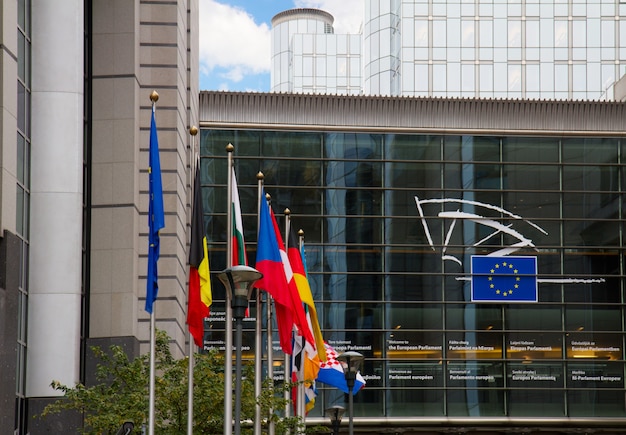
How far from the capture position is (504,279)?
63688mm

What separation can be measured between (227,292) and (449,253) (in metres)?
36.5

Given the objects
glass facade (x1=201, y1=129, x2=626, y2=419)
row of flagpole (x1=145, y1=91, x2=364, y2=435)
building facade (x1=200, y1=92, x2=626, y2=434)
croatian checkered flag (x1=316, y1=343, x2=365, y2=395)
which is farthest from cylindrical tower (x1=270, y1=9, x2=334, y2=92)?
row of flagpole (x1=145, y1=91, x2=364, y2=435)

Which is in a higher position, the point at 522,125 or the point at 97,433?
the point at 522,125

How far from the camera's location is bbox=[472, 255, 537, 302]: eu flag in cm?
6353

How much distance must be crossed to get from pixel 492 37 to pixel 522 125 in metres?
55.1

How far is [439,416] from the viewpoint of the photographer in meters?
62.6

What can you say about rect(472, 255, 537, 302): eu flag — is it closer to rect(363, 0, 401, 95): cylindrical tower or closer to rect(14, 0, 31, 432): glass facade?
rect(14, 0, 31, 432): glass facade

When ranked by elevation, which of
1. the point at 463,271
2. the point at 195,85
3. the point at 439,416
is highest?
the point at 195,85

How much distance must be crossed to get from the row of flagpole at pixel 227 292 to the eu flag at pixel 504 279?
2547 centimetres

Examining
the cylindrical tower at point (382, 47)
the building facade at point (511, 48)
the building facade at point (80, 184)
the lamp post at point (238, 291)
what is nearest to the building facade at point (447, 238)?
the building facade at point (80, 184)

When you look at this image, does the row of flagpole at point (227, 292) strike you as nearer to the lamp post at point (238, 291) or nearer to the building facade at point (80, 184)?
the lamp post at point (238, 291)

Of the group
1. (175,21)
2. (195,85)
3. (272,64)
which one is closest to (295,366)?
(175,21)

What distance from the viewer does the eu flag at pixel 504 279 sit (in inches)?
2501

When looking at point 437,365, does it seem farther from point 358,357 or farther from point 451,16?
point 451,16
